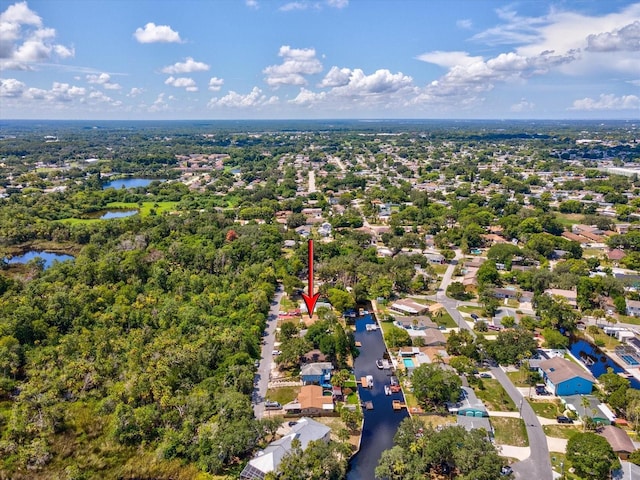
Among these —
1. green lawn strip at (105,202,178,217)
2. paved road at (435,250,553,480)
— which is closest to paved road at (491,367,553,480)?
paved road at (435,250,553,480)

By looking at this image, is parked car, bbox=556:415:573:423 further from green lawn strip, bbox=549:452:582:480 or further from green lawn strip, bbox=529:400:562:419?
green lawn strip, bbox=549:452:582:480

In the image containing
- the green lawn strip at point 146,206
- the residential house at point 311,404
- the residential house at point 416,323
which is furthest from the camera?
the green lawn strip at point 146,206

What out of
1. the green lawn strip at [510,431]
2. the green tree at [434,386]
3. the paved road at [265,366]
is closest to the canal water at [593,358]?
the green lawn strip at [510,431]

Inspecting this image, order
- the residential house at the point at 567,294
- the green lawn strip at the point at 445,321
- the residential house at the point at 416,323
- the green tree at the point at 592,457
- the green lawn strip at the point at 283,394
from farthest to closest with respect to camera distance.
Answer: the residential house at the point at 567,294 < the green lawn strip at the point at 445,321 < the residential house at the point at 416,323 < the green lawn strip at the point at 283,394 < the green tree at the point at 592,457

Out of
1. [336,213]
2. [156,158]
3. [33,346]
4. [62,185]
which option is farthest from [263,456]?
[156,158]

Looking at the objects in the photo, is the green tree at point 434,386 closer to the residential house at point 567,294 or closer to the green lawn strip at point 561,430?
the green lawn strip at point 561,430
